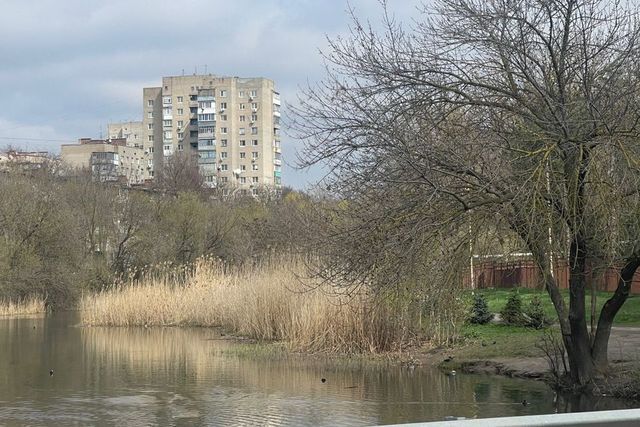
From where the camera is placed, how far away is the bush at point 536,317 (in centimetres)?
2266

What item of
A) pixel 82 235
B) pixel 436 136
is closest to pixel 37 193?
pixel 82 235

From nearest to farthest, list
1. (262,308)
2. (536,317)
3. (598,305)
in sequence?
(536,317)
(262,308)
(598,305)

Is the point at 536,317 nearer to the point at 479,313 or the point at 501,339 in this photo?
the point at 479,313

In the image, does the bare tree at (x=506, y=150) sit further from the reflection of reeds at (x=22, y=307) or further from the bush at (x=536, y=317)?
the reflection of reeds at (x=22, y=307)

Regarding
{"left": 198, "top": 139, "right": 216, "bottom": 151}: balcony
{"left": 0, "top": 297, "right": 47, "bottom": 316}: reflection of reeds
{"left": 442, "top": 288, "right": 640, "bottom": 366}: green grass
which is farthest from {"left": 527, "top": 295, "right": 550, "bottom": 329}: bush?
{"left": 198, "top": 139, "right": 216, "bottom": 151}: balcony

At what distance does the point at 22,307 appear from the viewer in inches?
1750

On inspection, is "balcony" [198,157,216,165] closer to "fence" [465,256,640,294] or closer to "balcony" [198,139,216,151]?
"balcony" [198,139,216,151]

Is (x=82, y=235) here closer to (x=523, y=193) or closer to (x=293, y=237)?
(x=293, y=237)

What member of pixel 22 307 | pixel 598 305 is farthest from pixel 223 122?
pixel 598 305

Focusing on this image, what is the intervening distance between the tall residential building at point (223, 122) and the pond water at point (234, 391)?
88144mm

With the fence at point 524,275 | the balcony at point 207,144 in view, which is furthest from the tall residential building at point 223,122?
the fence at point 524,275

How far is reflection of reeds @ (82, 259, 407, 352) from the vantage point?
2067 cm

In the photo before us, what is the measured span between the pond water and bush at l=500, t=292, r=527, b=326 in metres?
5.63

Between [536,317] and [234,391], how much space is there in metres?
10.1
